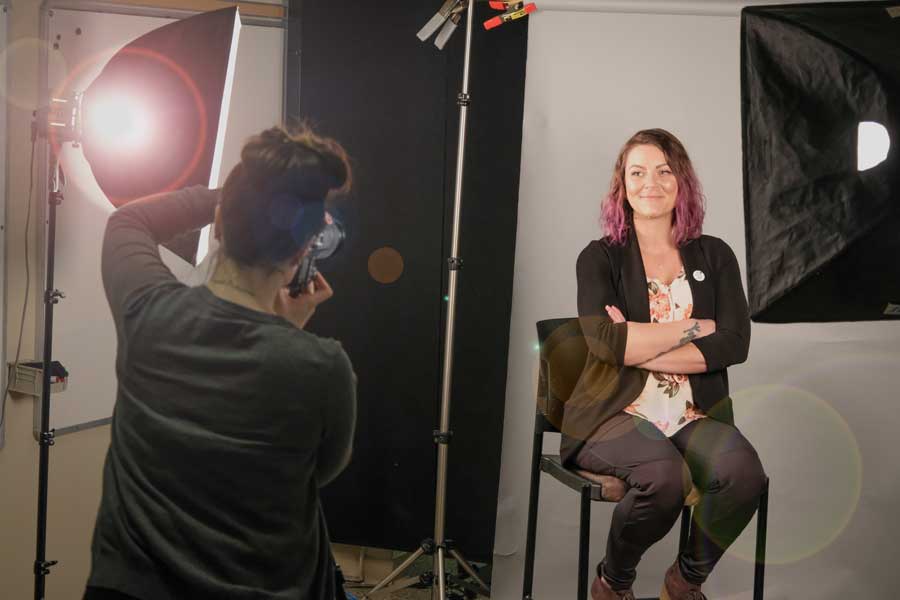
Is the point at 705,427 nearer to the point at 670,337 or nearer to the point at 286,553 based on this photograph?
the point at 670,337

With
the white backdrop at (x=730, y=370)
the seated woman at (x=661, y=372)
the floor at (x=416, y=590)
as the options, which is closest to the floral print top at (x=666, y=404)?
the seated woman at (x=661, y=372)

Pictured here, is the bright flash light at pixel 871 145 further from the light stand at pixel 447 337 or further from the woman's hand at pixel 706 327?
the light stand at pixel 447 337

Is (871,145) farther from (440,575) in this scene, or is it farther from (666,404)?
(440,575)

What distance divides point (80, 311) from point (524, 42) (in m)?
1.73

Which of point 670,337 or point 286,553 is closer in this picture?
point 286,553

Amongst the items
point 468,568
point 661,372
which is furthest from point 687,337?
point 468,568

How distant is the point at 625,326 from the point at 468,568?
1.16 m

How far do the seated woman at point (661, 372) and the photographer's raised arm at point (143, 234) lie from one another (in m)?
1.23

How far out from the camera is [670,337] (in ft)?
7.67

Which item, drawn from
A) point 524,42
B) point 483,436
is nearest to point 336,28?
point 524,42

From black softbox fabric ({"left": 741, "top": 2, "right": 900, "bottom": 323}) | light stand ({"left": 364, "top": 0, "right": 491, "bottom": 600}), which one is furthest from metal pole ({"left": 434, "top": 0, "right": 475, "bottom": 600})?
black softbox fabric ({"left": 741, "top": 2, "right": 900, "bottom": 323})

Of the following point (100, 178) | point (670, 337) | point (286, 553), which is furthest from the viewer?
point (670, 337)

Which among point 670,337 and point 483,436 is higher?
point 670,337

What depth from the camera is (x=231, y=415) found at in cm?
126
